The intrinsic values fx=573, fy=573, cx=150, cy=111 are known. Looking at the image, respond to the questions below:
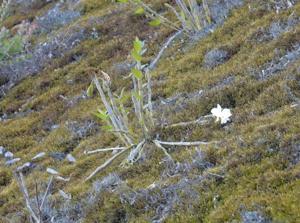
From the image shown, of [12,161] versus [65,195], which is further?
[12,161]

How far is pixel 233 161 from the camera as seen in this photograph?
5.02m

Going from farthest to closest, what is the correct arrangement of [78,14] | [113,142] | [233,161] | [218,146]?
1. [78,14]
2. [113,142]
3. [218,146]
4. [233,161]

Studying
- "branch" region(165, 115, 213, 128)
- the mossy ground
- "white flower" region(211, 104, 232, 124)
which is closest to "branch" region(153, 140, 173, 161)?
the mossy ground

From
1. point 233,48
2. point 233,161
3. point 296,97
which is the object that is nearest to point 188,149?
point 233,161

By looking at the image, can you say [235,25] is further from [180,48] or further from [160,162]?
[160,162]

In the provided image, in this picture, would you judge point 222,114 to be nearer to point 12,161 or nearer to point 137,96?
point 137,96

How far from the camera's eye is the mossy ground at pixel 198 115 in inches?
183

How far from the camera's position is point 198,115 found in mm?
6473

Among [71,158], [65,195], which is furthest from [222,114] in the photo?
[71,158]

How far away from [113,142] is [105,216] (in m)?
1.74

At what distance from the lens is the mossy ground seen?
4.65 metres

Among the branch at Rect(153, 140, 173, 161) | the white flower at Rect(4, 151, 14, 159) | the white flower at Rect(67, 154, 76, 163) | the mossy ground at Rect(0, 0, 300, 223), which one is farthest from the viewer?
the white flower at Rect(4, 151, 14, 159)

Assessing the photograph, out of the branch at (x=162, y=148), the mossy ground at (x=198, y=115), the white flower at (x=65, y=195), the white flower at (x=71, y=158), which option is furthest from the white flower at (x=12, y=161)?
the branch at (x=162, y=148)

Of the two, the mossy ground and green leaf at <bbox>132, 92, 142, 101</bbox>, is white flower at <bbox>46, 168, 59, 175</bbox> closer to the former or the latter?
the mossy ground
